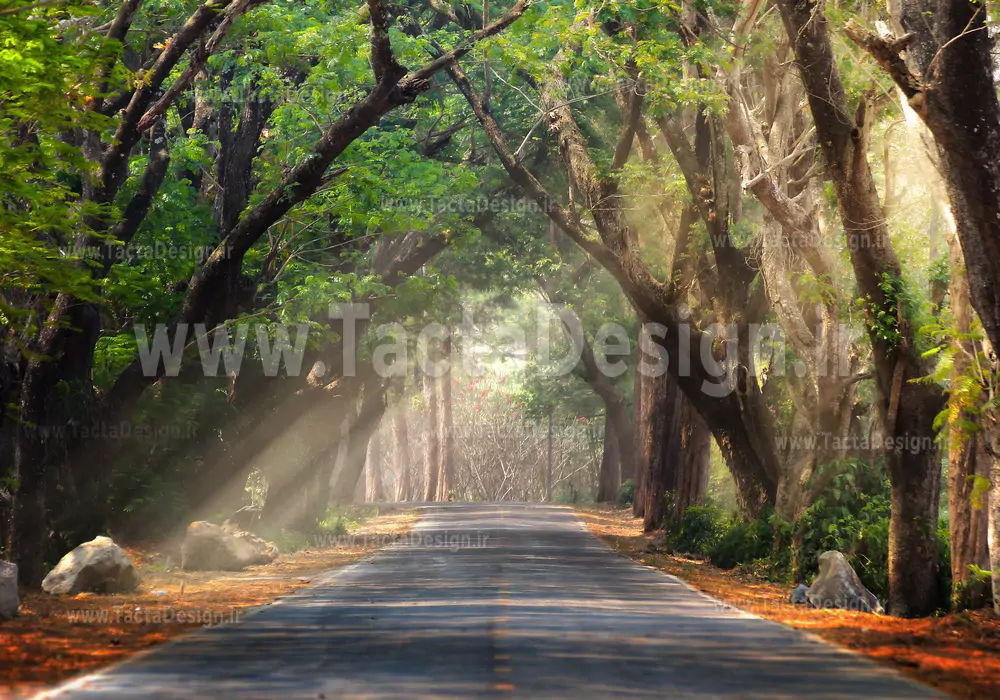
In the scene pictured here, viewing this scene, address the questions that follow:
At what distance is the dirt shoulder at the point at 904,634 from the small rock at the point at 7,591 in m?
8.53

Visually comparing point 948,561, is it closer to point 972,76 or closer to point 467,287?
point 972,76

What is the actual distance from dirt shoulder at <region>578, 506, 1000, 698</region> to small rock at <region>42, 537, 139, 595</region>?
828cm

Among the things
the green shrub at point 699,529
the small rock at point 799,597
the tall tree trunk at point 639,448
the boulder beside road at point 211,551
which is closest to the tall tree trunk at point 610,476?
the tall tree trunk at point 639,448

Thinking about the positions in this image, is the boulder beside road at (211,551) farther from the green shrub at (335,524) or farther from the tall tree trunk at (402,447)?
the tall tree trunk at (402,447)

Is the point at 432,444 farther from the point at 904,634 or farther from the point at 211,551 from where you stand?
the point at 904,634

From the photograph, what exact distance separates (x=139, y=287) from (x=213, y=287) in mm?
1305

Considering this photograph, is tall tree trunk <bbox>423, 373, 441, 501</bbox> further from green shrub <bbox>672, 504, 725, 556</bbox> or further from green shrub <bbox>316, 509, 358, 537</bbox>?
green shrub <bbox>672, 504, 725, 556</bbox>

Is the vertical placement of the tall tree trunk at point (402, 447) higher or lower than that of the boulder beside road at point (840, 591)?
higher

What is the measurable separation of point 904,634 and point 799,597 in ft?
13.1

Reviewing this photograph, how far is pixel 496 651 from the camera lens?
1124cm

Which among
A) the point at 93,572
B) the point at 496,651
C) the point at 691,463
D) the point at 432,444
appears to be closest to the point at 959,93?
the point at 496,651

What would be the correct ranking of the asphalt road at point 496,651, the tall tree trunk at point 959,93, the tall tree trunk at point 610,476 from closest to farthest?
the asphalt road at point 496,651 < the tall tree trunk at point 959,93 < the tall tree trunk at point 610,476

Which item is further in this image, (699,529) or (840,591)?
(699,529)

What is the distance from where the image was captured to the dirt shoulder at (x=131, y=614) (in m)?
10.8
